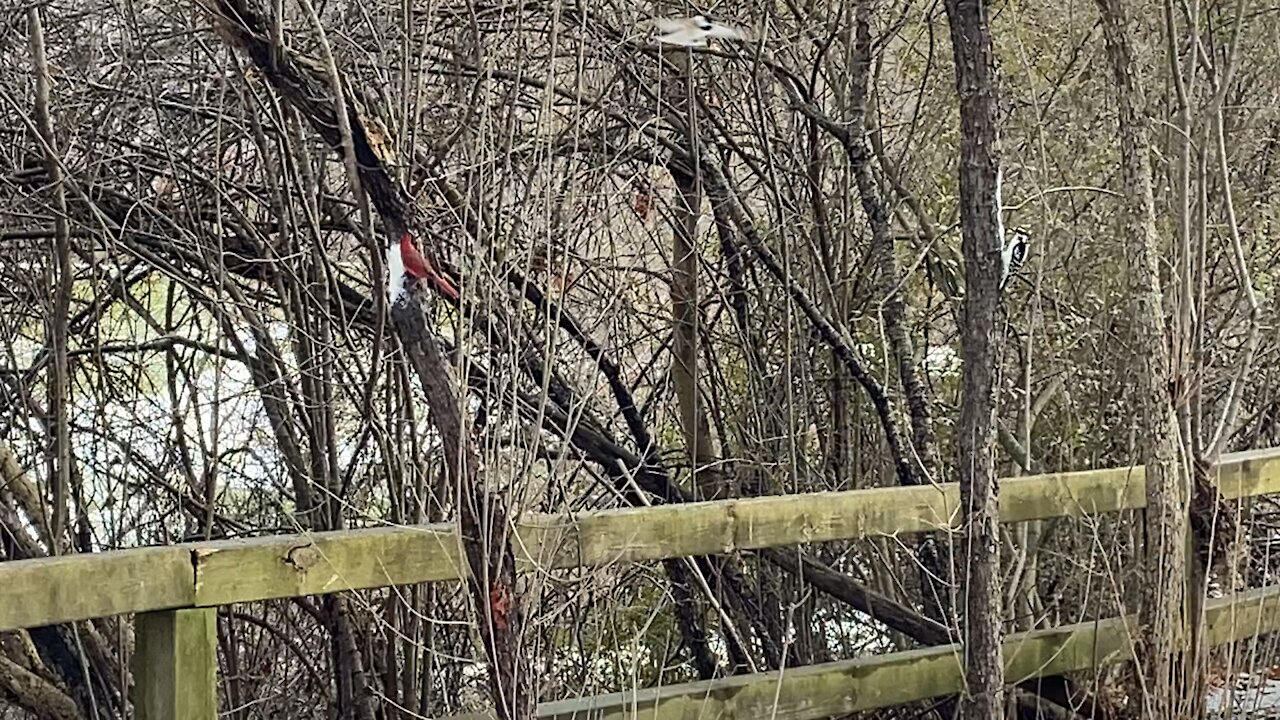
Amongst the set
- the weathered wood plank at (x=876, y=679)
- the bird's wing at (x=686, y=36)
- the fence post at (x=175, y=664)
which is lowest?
the weathered wood plank at (x=876, y=679)

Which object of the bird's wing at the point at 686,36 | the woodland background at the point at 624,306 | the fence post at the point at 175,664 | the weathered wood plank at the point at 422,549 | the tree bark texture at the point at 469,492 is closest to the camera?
the tree bark texture at the point at 469,492

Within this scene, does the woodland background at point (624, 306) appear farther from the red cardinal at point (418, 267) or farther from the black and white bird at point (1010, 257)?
the red cardinal at point (418, 267)

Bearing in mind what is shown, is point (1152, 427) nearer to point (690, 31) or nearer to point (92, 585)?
point (690, 31)

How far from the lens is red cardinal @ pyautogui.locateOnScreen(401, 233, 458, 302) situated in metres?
2.46

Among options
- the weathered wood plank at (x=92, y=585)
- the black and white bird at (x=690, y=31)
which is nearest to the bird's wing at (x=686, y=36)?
the black and white bird at (x=690, y=31)

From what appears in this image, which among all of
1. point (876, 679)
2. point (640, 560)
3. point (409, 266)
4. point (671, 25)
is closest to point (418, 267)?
point (409, 266)

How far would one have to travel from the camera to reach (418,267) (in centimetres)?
246

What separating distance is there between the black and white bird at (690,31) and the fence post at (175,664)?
7.22 ft

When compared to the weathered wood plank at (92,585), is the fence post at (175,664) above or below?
below

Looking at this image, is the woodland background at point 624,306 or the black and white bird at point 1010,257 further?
the woodland background at point 624,306

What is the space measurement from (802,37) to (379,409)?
186 centimetres

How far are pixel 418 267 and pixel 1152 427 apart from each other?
1.98 meters

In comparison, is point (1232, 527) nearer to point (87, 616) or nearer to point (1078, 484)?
point (1078, 484)

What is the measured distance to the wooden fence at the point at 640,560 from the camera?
98.7 inches
